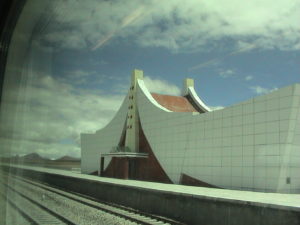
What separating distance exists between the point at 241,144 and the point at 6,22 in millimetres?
20525

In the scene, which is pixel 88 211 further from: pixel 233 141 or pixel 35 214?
pixel 233 141

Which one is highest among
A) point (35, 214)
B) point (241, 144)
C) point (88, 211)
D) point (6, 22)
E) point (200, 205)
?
point (6, 22)

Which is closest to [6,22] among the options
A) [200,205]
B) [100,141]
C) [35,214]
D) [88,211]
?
[200,205]

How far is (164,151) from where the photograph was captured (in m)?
32.5

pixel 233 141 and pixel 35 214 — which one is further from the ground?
pixel 233 141

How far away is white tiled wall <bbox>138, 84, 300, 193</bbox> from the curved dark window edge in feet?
59.1

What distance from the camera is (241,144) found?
2409 centimetres

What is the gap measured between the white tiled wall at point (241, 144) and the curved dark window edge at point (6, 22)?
18.0m

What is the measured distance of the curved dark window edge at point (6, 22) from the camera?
5277mm

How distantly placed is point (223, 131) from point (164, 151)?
8.04 m

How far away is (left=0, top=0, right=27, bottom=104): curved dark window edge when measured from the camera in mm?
5277

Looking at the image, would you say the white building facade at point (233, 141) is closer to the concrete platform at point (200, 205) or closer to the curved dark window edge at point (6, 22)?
the concrete platform at point (200, 205)

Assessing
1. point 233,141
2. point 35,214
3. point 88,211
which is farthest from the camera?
point 233,141

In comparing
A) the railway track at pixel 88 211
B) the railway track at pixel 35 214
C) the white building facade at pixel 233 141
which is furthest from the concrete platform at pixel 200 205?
the white building facade at pixel 233 141
